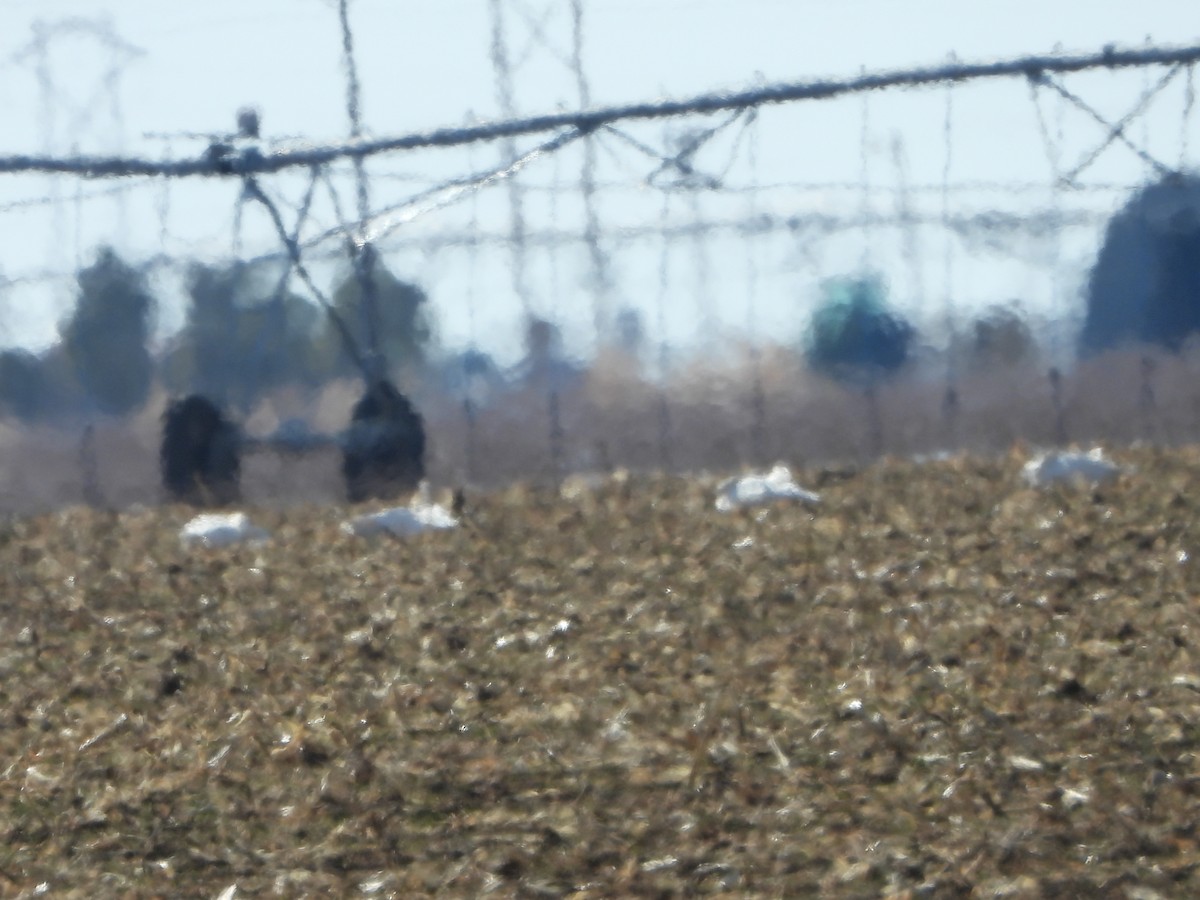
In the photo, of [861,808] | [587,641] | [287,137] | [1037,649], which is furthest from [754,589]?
[287,137]

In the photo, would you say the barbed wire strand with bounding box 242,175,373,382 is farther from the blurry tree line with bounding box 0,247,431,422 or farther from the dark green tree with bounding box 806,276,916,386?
the dark green tree with bounding box 806,276,916,386

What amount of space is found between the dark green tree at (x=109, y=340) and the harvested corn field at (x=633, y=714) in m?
10.9

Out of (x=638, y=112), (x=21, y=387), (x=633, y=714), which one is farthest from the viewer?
(x=21, y=387)

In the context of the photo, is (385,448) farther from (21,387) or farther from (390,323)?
(21,387)

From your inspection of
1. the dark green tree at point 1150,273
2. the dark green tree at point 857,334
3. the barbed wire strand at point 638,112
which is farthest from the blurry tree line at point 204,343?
the dark green tree at point 1150,273

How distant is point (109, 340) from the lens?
24.8m

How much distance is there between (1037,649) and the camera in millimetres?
8008

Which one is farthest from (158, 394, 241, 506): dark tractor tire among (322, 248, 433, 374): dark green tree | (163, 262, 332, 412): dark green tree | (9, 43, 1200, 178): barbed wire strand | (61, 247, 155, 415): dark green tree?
(61, 247, 155, 415): dark green tree

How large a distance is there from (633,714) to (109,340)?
18501 millimetres

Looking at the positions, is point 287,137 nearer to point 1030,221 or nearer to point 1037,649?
point 1030,221

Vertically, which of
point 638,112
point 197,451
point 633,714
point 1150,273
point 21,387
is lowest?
point 633,714

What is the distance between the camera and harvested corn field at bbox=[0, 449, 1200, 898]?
569 cm

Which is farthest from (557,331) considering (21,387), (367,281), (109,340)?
(21,387)

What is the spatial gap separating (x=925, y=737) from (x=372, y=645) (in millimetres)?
3099
